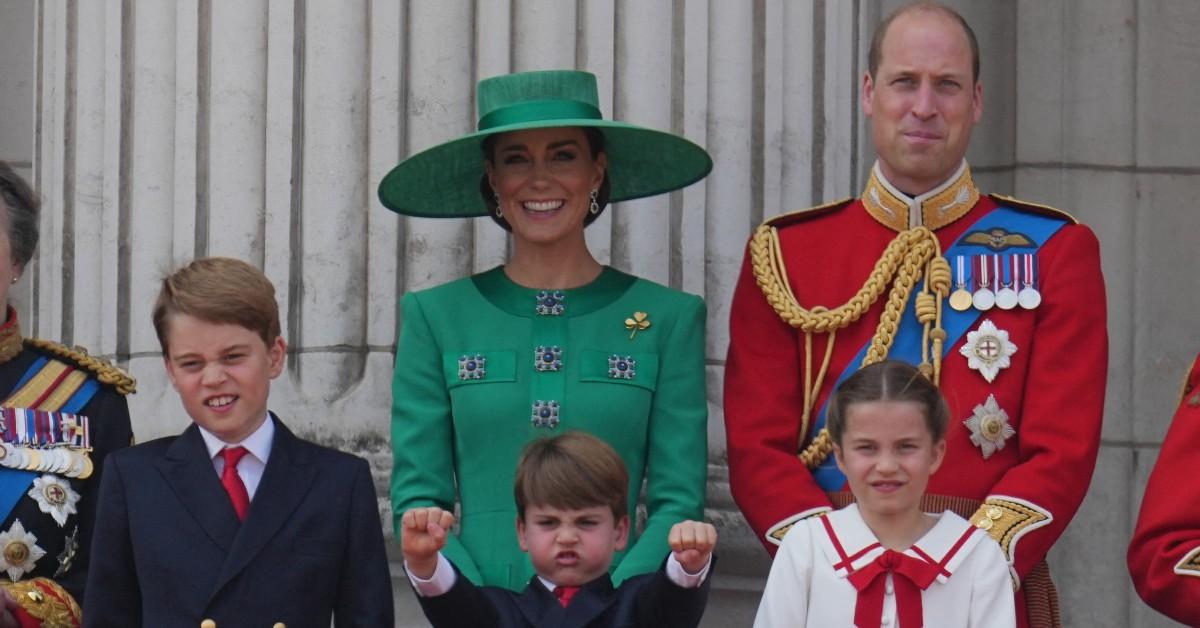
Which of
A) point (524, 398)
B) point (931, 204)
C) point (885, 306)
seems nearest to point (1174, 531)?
point (885, 306)

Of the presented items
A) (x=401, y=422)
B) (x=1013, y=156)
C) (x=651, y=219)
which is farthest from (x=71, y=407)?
(x=1013, y=156)

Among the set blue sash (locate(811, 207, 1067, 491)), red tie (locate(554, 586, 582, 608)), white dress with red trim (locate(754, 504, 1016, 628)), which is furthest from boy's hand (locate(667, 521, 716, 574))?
blue sash (locate(811, 207, 1067, 491))

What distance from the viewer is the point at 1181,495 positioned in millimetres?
4949

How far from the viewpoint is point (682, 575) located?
4.86 m

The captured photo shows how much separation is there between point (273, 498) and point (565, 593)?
1.98 feet

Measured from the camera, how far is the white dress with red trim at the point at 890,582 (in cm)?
479

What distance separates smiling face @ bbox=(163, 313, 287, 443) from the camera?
500cm

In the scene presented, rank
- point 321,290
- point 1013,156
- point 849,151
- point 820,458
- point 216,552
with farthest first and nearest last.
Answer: point 1013,156 → point 849,151 → point 321,290 → point 820,458 → point 216,552

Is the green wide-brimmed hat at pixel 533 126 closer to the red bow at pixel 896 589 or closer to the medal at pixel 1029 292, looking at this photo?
the medal at pixel 1029 292

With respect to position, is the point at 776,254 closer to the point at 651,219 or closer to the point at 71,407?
the point at 651,219

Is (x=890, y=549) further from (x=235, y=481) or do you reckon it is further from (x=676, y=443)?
(x=235, y=481)

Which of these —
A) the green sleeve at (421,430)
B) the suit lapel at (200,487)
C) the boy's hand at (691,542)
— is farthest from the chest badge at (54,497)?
the boy's hand at (691,542)

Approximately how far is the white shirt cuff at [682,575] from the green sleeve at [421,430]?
22.6 inches

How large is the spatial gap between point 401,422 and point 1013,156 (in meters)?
2.75
